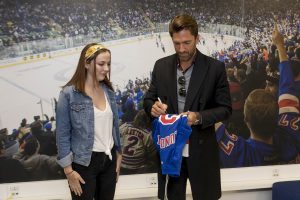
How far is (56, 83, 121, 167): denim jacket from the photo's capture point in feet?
5.55

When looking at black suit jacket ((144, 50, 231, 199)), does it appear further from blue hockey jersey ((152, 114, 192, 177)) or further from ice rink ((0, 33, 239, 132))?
ice rink ((0, 33, 239, 132))

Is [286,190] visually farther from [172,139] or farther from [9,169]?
[9,169]

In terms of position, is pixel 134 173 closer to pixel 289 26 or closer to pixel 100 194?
pixel 100 194

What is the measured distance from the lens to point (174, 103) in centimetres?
171

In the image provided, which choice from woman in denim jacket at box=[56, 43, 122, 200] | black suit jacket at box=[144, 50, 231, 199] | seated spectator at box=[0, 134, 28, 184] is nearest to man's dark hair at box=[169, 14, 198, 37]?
black suit jacket at box=[144, 50, 231, 199]

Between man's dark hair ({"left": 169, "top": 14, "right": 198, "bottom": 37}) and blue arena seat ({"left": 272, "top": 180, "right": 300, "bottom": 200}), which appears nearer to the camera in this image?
man's dark hair ({"left": 169, "top": 14, "right": 198, "bottom": 37})

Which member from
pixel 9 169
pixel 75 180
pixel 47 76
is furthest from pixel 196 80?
pixel 9 169

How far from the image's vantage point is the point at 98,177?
1.83 meters

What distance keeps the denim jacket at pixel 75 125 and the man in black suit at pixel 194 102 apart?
0.33m

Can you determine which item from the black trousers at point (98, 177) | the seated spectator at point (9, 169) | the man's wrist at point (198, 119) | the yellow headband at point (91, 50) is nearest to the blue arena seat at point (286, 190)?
the man's wrist at point (198, 119)

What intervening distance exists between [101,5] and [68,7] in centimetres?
23

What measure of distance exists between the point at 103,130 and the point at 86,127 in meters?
0.11

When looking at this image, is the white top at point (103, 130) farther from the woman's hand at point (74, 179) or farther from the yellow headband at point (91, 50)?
the yellow headband at point (91, 50)

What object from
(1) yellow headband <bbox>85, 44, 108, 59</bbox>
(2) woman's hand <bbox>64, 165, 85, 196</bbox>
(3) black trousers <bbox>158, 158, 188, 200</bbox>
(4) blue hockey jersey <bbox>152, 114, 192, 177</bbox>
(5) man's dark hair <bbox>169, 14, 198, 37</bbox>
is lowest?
(3) black trousers <bbox>158, 158, 188, 200</bbox>
